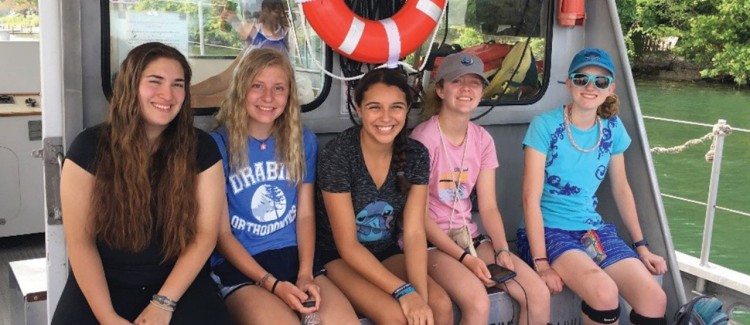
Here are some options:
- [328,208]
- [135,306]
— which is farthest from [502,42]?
[135,306]

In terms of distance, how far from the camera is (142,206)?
6.57 ft

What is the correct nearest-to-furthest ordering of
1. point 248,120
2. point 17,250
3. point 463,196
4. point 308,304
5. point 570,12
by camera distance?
point 308,304 → point 248,120 → point 463,196 → point 570,12 → point 17,250

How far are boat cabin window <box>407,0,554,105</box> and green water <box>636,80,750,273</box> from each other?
5506 mm

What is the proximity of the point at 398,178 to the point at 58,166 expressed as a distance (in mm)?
1060

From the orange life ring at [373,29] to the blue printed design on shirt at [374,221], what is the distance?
1.82 feet

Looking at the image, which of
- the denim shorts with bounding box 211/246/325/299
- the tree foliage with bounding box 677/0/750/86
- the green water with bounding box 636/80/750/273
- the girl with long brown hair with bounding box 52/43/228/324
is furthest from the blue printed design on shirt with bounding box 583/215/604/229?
the tree foliage with bounding box 677/0/750/86

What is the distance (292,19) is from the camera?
266 cm

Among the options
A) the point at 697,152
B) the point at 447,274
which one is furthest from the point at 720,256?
the point at 447,274

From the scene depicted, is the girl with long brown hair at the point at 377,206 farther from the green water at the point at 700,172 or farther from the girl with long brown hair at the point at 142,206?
the green water at the point at 700,172

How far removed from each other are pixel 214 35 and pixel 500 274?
4.19 feet

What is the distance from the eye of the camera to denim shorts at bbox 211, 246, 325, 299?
2.24 m

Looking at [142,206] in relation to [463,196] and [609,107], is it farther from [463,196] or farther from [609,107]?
[609,107]

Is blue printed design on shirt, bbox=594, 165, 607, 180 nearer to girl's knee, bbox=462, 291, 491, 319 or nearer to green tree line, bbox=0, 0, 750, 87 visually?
girl's knee, bbox=462, 291, 491, 319

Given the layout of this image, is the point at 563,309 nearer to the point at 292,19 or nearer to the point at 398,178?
the point at 398,178
